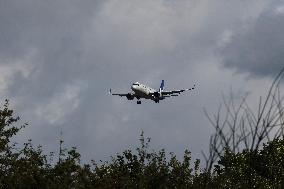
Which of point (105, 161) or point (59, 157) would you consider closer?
point (59, 157)

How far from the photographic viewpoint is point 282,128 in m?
8.00

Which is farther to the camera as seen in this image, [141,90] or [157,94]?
[141,90]

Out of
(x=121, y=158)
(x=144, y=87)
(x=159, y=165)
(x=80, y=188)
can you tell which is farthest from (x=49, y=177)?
(x=144, y=87)

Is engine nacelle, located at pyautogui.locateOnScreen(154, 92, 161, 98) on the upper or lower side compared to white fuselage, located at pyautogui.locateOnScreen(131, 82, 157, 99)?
lower

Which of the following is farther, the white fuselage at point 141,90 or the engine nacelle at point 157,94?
the white fuselage at point 141,90

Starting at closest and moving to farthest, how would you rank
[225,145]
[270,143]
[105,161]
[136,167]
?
[270,143] → [225,145] → [105,161] → [136,167]

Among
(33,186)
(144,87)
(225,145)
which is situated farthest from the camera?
(144,87)

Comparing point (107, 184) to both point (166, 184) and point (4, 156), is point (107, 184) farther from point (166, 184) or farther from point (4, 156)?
point (4, 156)

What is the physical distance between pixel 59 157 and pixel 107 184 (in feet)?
13.2

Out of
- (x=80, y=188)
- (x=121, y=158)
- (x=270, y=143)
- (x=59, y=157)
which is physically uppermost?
(x=121, y=158)

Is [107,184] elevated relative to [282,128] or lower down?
elevated

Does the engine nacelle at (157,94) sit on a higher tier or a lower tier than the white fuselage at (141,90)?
lower

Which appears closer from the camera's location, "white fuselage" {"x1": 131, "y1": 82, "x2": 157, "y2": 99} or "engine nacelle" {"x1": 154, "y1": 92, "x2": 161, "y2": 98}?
"engine nacelle" {"x1": 154, "y1": 92, "x2": 161, "y2": 98}

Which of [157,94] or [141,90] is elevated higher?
[141,90]
